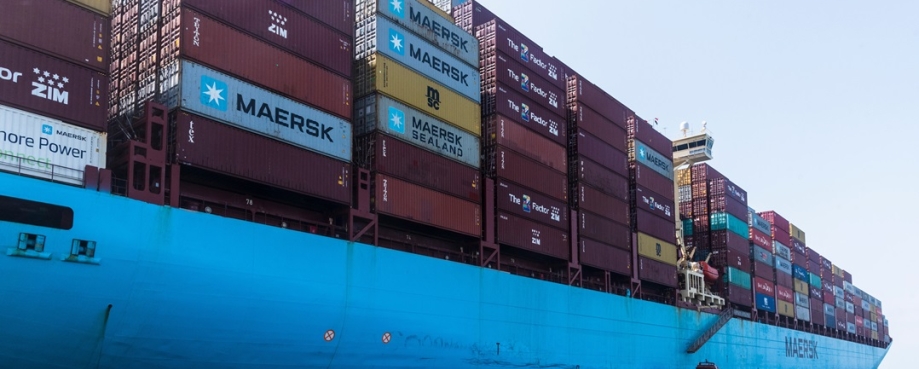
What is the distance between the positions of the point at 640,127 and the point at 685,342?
14.0m

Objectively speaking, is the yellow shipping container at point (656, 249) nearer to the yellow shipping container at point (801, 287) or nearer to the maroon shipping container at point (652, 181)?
the maroon shipping container at point (652, 181)

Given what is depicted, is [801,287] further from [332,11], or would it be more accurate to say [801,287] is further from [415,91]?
[332,11]

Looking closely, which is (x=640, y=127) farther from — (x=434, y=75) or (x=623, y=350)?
(x=434, y=75)

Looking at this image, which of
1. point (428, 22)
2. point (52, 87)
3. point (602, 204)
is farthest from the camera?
point (602, 204)

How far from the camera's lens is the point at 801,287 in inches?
2670

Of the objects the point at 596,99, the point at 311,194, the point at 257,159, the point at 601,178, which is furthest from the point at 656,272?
the point at 257,159

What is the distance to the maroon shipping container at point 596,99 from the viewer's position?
128 feet

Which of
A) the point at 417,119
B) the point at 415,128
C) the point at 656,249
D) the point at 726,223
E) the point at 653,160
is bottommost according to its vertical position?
the point at 656,249

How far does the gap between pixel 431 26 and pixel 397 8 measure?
2177 millimetres

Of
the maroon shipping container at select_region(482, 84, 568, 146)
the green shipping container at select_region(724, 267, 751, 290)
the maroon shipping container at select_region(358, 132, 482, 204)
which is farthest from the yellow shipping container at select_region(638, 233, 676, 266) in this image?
the maroon shipping container at select_region(358, 132, 482, 204)

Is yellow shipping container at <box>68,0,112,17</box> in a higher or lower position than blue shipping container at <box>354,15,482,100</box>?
lower

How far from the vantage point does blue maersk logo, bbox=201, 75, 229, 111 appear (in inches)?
795

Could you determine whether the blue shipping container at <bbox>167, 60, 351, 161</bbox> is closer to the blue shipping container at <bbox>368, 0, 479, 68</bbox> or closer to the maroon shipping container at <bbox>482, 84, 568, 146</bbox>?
the blue shipping container at <bbox>368, 0, 479, 68</bbox>

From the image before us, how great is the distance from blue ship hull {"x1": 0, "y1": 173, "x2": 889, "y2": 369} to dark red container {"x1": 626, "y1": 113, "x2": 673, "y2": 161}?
1358cm
